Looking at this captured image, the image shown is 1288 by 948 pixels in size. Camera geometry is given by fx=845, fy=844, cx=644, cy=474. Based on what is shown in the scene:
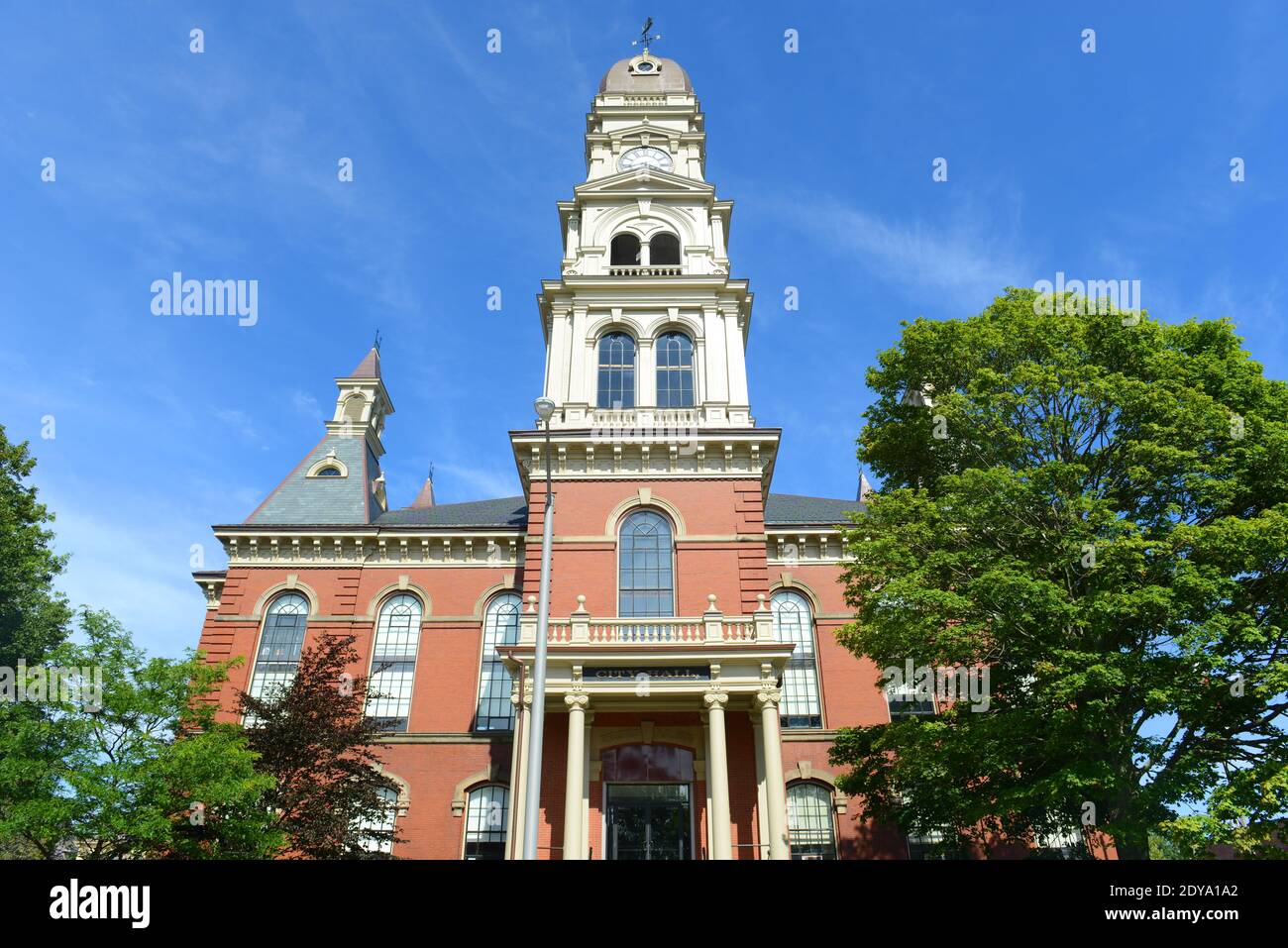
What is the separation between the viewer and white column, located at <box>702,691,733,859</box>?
18.0 m

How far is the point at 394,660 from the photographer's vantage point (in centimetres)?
2666

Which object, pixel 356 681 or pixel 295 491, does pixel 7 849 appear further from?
pixel 295 491

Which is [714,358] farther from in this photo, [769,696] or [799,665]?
[769,696]

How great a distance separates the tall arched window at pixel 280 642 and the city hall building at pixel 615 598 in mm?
68

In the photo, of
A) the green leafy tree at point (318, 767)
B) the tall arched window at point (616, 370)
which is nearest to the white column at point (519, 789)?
the green leafy tree at point (318, 767)

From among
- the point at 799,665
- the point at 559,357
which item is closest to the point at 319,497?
the point at 559,357

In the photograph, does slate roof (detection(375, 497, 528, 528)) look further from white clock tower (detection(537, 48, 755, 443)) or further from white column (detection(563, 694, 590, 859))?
white column (detection(563, 694, 590, 859))

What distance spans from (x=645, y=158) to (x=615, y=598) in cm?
1880

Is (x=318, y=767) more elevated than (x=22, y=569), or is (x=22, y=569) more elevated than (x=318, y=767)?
(x=22, y=569)

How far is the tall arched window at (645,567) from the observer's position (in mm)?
22531

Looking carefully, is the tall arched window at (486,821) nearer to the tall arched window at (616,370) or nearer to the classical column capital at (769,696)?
the classical column capital at (769,696)

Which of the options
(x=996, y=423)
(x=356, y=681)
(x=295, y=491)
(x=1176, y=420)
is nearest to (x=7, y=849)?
(x=356, y=681)

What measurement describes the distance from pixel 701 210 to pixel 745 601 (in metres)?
15.3

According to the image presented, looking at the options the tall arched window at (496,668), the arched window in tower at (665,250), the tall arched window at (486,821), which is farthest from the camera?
the arched window in tower at (665,250)
